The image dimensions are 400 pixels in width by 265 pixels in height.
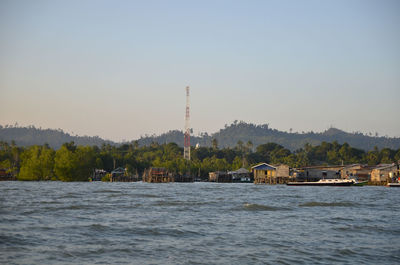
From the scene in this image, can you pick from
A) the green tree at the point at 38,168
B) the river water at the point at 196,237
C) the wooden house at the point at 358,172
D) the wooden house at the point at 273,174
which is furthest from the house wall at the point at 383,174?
the green tree at the point at 38,168

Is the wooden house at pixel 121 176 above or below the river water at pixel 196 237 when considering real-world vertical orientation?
above

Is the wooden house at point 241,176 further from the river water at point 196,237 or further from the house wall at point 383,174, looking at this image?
the river water at point 196,237

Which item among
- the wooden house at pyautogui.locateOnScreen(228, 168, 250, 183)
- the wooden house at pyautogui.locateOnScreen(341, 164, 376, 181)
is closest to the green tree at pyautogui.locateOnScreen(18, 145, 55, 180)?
the wooden house at pyautogui.locateOnScreen(228, 168, 250, 183)

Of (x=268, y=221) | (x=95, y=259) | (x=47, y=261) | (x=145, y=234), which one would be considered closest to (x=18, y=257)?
(x=47, y=261)

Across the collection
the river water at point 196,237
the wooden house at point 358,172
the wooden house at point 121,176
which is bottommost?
the river water at point 196,237

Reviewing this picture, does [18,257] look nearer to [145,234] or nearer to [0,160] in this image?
[145,234]

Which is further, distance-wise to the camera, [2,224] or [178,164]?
[178,164]

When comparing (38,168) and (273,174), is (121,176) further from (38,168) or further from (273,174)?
(273,174)

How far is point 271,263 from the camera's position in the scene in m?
18.4

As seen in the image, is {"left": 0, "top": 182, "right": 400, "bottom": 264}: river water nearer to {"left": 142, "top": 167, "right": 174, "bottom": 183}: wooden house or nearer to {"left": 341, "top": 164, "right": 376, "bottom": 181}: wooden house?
{"left": 341, "top": 164, "right": 376, "bottom": 181}: wooden house

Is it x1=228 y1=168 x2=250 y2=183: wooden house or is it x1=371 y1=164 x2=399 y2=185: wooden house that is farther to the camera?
x1=228 y1=168 x2=250 y2=183: wooden house

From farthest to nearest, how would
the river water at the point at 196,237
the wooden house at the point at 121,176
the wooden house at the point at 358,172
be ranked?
1. the wooden house at the point at 121,176
2. the wooden house at the point at 358,172
3. the river water at the point at 196,237

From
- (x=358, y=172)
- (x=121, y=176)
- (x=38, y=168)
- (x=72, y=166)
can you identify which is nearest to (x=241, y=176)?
(x=121, y=176)

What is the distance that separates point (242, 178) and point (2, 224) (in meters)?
152
